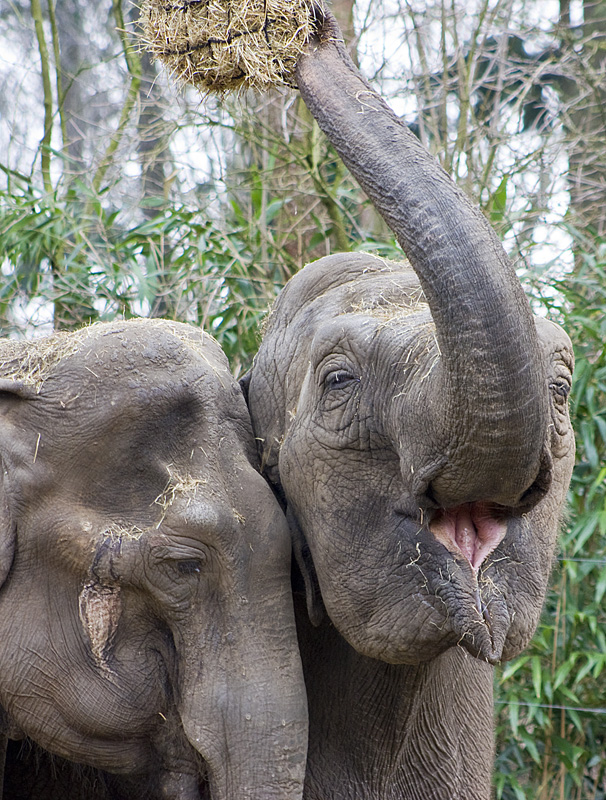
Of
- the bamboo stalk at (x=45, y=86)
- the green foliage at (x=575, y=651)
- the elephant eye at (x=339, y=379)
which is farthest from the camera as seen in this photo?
the bamboo stalk at (x=45, y=86)

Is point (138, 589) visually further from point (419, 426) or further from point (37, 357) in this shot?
point (419, 426)

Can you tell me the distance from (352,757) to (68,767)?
0.77 m

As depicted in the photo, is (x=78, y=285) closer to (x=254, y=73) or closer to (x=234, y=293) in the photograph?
(x=234, y=293)

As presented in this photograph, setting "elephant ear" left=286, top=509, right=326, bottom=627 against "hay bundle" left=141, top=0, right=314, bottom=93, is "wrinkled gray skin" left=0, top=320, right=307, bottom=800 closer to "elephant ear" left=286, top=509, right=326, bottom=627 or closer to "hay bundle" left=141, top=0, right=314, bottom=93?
"elephant ear" left=286, top=509, right=326, bottom=627

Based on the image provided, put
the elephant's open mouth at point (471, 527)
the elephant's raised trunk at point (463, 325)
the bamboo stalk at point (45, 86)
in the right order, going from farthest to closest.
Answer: the bamboo stalk at point (45, 86)
the elephant's open mouth at point (471, 527)
the elephant's raised trunk at point (463, 325)

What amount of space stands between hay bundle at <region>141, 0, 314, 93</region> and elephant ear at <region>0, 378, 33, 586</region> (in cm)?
76

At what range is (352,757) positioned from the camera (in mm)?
2568

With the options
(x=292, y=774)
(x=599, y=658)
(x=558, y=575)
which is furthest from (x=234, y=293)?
(x=292, y=774)

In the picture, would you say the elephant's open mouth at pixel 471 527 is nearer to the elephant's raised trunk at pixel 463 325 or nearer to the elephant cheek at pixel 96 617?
the elephant's raised trunk at pixel 463 325

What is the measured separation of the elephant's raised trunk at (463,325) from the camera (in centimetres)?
175

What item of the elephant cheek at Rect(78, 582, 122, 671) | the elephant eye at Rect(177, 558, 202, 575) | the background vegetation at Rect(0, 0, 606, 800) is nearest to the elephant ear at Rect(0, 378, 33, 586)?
the elephant cheek at Rect(78, 582, 122, 671)

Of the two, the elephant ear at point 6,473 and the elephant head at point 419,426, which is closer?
the elephant head at point 419,426

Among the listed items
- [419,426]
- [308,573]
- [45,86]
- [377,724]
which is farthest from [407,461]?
[45,86]

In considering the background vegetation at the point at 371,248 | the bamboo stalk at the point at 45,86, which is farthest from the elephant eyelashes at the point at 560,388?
the bamboo stalk at the point at 45,86
